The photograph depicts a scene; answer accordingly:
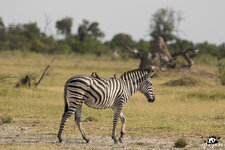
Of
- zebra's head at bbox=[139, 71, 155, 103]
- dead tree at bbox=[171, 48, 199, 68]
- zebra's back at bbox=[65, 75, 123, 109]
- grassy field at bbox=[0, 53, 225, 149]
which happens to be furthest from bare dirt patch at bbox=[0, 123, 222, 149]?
dead tree at bbox=[171, 48, 199, 68]

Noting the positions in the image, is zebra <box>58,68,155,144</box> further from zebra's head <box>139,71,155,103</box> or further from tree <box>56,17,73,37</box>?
tree <box>56,17,73,37</box>

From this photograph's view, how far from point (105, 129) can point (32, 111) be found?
3.95 m

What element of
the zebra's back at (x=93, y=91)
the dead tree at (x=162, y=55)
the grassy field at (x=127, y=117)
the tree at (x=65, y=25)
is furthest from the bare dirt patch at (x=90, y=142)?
the tree at (x=65, y=25)

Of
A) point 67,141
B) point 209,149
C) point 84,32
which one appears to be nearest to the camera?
point 209,149

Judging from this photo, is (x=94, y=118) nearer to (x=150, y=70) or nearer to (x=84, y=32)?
(x=150, y=70)

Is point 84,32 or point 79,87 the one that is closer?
point 79,87

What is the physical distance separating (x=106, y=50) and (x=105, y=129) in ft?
174

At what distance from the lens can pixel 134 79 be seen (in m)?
10.5

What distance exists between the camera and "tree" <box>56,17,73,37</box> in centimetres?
8806

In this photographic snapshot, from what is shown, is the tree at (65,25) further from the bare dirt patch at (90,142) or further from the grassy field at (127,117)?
the bare dirt patch at (90,142)

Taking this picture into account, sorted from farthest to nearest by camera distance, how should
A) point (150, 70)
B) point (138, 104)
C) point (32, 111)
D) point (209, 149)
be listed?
point (138, 104) < point (32, 111) < point (150, 70) < point (209, 149)

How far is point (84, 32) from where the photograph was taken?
81500mm

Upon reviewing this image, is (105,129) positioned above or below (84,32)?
below

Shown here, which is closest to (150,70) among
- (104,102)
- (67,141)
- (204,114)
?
(104,102)
